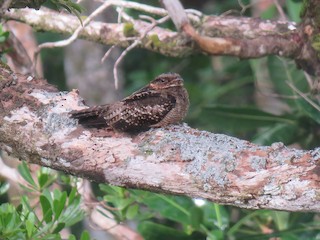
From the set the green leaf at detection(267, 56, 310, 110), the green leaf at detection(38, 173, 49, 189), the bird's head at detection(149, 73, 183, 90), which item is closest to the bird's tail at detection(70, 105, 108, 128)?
the bird's head at detection(149, 73, 183, 90)

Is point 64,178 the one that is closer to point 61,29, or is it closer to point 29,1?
point 61,29

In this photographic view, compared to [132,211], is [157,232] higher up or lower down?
lower down

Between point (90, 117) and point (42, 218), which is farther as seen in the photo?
point (42, 218)

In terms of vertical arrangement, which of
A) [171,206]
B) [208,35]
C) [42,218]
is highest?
[208,35]

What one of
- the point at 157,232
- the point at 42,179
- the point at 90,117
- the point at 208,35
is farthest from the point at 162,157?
the point at 208,35

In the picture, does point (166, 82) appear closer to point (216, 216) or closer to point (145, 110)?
point (145, 110)

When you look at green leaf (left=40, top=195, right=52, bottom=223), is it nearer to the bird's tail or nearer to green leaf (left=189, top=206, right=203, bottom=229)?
the bird's tail

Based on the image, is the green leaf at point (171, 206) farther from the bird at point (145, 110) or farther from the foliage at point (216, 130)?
the bird at point (145, 110)
